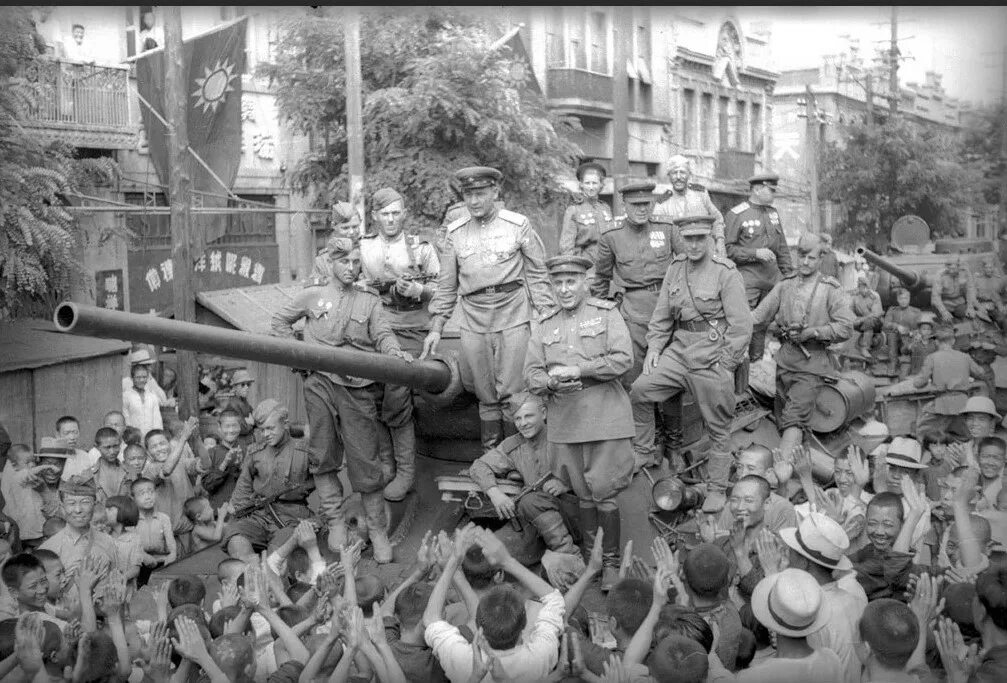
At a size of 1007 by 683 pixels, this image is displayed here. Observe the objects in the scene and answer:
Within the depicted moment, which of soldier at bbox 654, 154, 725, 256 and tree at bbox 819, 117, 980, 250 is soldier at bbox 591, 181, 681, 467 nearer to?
soldier at bbox 654, 154, 725, 256

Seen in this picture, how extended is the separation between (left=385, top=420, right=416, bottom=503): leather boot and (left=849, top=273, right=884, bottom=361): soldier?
908 centimetres

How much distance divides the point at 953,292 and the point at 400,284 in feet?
39.8

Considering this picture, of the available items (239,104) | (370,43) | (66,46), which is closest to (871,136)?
(370,43)

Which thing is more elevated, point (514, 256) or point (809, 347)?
point (514, 256)

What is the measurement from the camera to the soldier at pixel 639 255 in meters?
9.33

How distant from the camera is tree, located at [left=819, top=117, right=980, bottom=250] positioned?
76.9ft

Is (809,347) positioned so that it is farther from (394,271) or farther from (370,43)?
(370,43)

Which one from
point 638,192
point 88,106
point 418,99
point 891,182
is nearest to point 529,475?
point 638,192

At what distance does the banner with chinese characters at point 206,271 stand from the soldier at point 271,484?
8.55 m

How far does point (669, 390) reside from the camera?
8.38 meters

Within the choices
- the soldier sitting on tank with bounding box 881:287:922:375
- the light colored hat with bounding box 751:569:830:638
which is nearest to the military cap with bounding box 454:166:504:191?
the light colored hat with bounding box 751:569:830:638

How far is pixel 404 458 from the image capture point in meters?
7.93

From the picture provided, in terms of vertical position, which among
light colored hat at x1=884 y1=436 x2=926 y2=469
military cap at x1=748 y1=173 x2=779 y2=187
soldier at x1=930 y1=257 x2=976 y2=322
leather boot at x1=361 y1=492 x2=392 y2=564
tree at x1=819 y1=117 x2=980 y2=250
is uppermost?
tree at x1=819 y1=117 x2=980 y2=250

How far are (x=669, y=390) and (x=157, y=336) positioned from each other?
3.42 m
